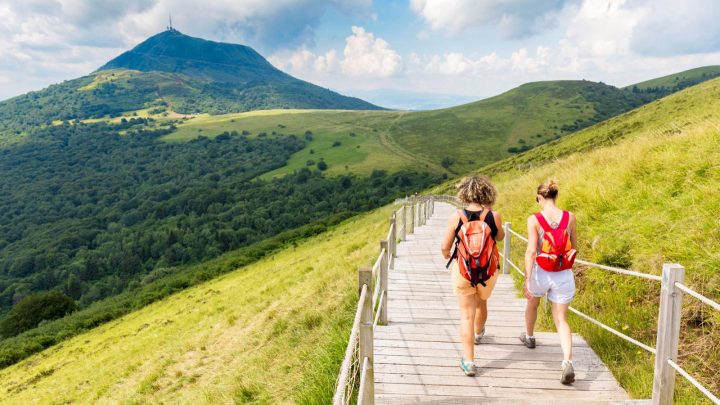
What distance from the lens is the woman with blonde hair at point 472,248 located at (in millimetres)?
4363

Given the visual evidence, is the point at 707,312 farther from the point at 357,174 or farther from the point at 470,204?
the point at 357,174

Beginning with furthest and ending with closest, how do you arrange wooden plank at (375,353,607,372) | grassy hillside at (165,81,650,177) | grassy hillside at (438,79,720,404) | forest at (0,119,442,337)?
1. grassy hillside at (165,81,650,177)
2. forest at (0,119,442,337)
3. wooden plank at (375,353,607,372)
4. grassy hillside at (438,79,720,404)

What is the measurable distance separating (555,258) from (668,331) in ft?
4.01

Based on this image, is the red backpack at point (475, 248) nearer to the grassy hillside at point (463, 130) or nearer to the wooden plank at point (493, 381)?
the wooden plank at point (493, 381)

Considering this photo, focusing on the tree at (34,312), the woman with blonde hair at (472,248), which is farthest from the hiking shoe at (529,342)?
the tree at (34,312)

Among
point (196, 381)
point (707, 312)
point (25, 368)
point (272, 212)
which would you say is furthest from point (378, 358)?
point (272, 212)

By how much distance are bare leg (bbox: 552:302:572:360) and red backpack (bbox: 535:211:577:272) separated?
1.48 ft

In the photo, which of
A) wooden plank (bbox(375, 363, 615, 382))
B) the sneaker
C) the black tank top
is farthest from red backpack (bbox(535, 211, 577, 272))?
the sneaker

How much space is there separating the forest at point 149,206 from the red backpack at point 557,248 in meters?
84.1

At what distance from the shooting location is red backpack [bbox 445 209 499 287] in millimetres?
4344

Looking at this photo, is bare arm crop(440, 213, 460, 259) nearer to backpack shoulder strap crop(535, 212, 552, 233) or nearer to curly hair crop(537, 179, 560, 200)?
backpack shoulder strap crop(535, 212, 552, 233)

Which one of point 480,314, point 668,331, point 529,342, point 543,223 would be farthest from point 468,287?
point 668,331

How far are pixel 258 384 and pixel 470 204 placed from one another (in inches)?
198

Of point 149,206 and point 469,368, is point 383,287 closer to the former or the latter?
point 469,368
